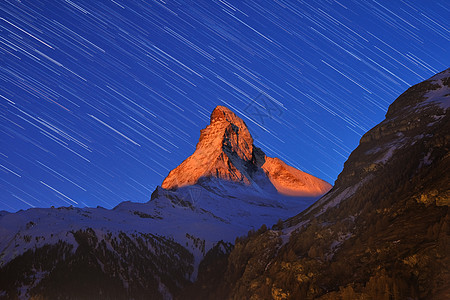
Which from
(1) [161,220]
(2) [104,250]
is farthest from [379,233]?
(1) [161,220]

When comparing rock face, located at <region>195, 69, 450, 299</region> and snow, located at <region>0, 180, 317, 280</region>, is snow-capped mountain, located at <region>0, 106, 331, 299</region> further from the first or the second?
rock face, located at <region>195, 69, 450, 299</region>

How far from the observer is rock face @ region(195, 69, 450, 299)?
1556 inches

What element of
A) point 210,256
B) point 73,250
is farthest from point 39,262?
point 210,256

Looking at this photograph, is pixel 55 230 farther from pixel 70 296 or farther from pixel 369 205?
pixel 369 205

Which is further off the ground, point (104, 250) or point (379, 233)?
point (379, 233)

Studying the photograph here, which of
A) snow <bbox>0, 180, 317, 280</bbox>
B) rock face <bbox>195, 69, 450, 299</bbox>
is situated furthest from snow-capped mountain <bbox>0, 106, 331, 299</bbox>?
rock face <bbox>195, 69, 450, 299</bbox>

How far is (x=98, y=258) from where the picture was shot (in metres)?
109

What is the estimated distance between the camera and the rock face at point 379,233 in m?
39.5

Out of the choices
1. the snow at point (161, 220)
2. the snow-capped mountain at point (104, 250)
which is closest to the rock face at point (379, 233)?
the snow-capped mountain at point (104, 250)

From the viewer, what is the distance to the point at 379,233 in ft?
158

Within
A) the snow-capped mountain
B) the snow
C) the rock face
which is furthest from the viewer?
the snow

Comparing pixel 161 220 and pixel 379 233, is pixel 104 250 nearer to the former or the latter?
pixel 161 220

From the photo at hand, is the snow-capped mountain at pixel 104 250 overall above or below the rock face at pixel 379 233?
below

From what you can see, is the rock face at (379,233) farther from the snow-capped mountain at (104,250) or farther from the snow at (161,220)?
the snow at (161,220)
